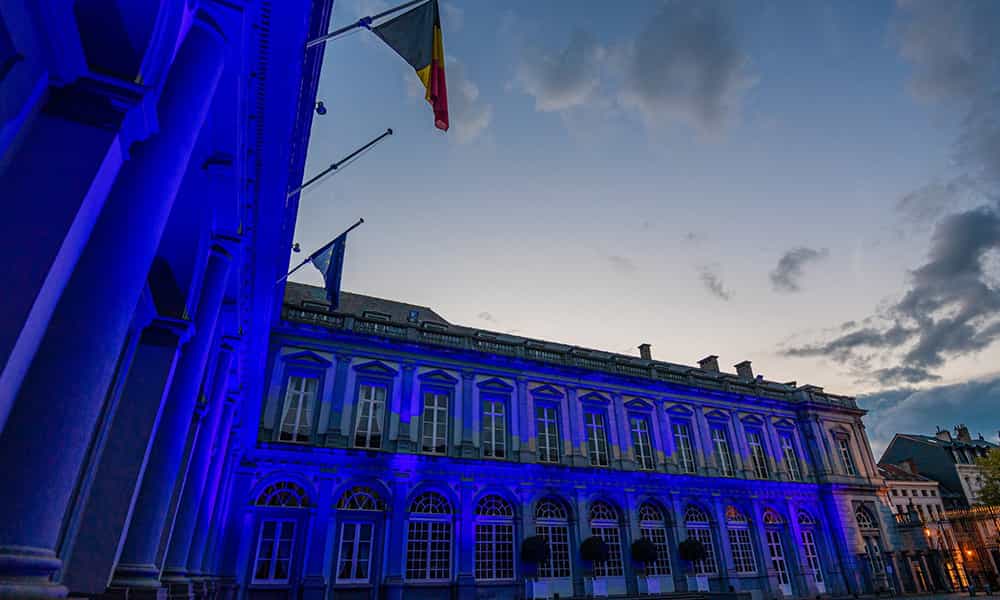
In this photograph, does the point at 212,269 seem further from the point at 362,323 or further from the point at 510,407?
the point at 510,407

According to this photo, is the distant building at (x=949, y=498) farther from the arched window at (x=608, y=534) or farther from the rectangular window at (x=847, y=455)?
the arched window at (x=608, y=534)

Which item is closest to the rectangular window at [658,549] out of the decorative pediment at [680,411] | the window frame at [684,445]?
the window frame at [684,445]

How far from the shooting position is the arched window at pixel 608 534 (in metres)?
22.7

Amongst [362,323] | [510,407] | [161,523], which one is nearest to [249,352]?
[362,323]

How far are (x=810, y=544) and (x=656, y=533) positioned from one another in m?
10.8

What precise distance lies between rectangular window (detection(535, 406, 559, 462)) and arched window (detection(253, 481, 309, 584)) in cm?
1035

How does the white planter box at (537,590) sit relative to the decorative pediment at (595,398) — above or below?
below

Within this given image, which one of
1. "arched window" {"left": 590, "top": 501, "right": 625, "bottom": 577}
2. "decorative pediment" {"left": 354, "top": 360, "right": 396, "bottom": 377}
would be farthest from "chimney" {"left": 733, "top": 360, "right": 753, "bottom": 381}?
A: "decorative pediment" {"left": 354, "top": 360, "right": 396, "bottom": 377}

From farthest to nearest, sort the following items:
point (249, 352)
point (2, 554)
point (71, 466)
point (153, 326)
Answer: point (249, 352), point (153, 326), point (71, 466), point (2, 554)

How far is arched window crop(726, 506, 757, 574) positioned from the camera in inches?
1033

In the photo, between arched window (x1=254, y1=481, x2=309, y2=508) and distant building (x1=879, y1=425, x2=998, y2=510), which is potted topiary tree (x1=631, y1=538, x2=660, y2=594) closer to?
arched window (x1=254, y1=481, x2=309, y2=508)

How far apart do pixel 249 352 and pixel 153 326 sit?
9.48 m

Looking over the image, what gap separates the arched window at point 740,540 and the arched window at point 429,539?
1492 cm

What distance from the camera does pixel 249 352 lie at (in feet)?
51.5
